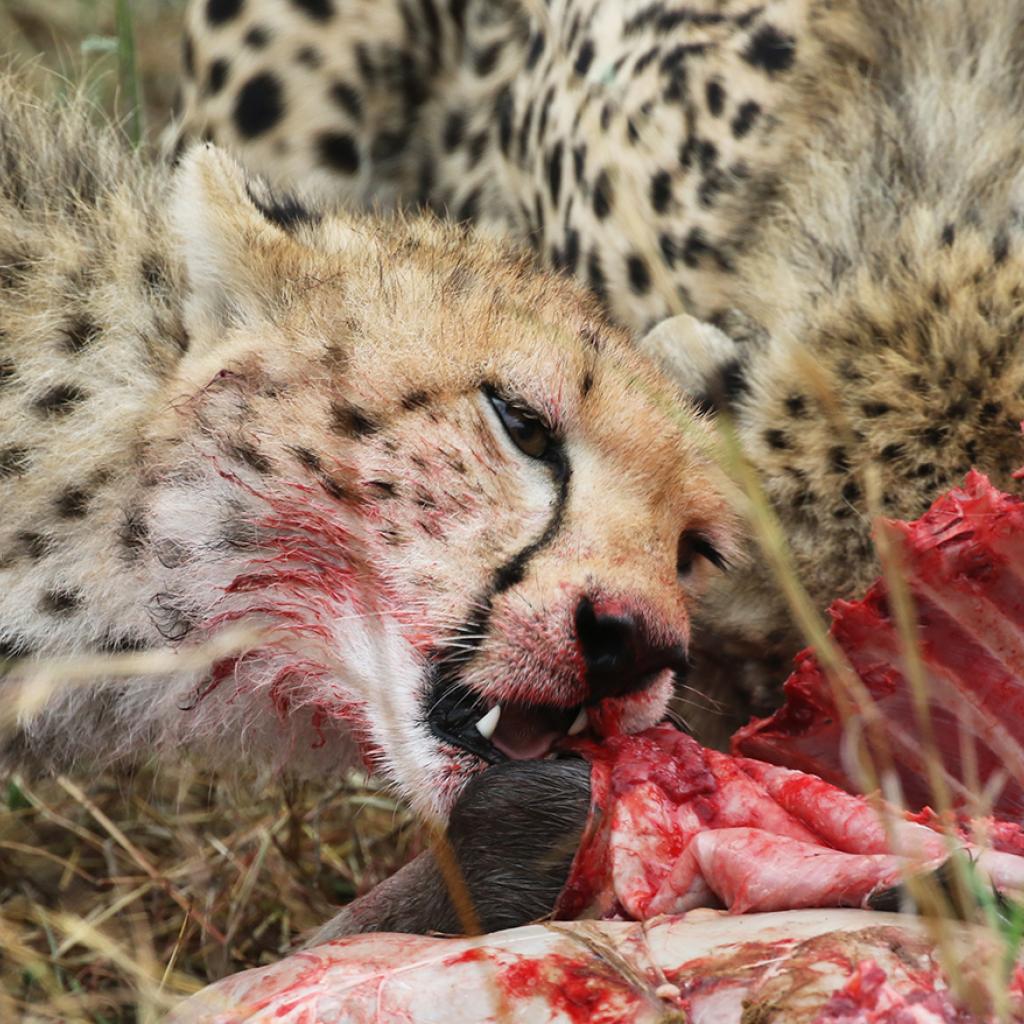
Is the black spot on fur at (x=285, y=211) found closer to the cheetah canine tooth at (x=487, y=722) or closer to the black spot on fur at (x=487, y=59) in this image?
the cheetah canine tooth at (x=487, y=722)

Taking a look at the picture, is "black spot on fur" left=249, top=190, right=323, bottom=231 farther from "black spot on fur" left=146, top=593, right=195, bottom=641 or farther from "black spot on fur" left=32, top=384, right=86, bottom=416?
"black spot on fur" left=146, top=593, right=195, bottom=641

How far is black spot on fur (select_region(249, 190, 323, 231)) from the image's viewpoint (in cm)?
244

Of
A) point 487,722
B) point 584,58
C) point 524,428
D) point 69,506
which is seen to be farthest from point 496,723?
point 584,58

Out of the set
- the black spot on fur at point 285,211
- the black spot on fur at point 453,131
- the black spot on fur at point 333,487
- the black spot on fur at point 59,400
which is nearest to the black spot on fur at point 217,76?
the black spot on fur at point 453,131

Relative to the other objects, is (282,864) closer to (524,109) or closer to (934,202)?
(934,202)

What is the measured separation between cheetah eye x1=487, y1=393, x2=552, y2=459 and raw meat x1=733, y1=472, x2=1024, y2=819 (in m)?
0.43

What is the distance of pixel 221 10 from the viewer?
4176 millimetres

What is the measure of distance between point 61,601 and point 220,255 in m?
0.49

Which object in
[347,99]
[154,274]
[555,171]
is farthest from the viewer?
[347,99]

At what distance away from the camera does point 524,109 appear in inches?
161

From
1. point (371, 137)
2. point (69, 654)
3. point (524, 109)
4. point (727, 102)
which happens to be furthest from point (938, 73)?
point (69, 654)

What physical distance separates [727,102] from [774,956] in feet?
7.80

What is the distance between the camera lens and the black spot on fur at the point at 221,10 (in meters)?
4.16

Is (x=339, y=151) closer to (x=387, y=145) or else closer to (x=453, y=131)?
(x=387, y=145)
